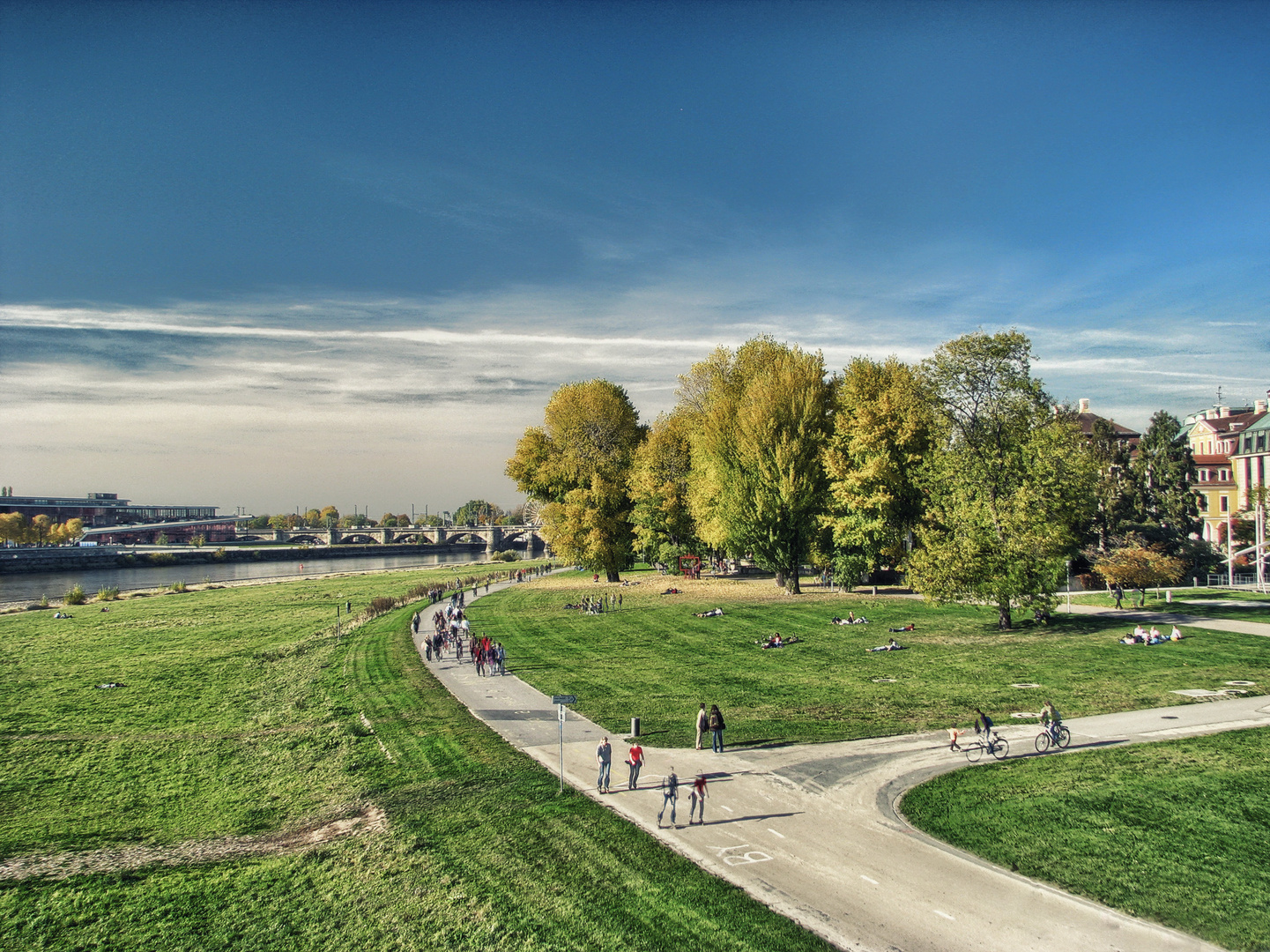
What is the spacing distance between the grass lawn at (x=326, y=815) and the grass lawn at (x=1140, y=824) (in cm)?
637

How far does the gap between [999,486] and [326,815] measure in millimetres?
36537

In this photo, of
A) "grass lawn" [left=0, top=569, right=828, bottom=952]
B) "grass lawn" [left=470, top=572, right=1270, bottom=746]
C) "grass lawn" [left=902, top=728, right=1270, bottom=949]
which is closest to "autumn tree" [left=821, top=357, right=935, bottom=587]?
"grass lawn" [left=470, top=572, right=1270, bottom=746]

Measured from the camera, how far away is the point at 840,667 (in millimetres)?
34188

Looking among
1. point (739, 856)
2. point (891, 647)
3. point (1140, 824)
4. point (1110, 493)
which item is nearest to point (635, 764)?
point (739, 856)

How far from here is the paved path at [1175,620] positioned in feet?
126

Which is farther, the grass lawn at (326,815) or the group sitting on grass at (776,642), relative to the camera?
the group sitting on grass at (776,642)

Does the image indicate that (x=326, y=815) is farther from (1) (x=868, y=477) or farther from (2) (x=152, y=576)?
(2) (x=152, y=576)

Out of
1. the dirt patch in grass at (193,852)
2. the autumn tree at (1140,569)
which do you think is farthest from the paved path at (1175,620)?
the dirt patch in grass at (193,852)

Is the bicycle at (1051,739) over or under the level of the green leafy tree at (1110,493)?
under

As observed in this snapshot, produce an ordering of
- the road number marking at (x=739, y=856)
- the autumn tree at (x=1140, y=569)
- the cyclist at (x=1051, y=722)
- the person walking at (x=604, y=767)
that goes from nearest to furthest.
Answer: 1. the road number marking at (x=739, y=856)
2. the person walking at (x=604, y=767)
3. the cyclist at (x=1051, y=722)
4. the autumn tree at (x=1140, y=569)

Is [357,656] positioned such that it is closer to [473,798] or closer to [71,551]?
[473,798]

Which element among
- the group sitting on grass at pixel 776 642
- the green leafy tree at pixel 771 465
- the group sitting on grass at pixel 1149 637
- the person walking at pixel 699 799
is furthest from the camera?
the green leafy tree at pixel 771 465

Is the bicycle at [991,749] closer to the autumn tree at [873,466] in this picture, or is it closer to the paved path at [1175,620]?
the paved path at [1175,620]

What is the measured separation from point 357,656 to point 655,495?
3303cm
